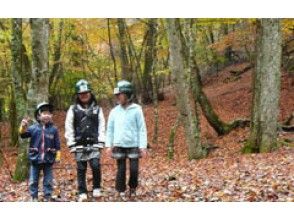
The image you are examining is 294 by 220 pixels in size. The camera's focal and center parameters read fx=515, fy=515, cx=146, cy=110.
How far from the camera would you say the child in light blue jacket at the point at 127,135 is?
6766mm

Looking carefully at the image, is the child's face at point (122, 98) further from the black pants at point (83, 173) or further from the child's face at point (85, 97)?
the black pants at point (83, 173)

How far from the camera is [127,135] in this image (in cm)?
678

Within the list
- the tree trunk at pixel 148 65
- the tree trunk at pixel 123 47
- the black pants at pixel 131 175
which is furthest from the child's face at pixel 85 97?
the tree trunk at pixel 123 47

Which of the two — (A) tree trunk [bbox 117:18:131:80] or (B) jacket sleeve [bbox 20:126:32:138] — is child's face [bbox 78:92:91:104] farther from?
(A) tree trunk [bbox 117:18:131:80]

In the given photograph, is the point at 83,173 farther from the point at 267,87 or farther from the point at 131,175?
the point at 267,87

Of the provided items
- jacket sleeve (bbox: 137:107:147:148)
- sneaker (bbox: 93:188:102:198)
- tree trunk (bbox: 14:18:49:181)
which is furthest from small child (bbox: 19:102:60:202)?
tree trunk (bbox: 14:18:49:181)

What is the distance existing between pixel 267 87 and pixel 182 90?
1838 millimetres

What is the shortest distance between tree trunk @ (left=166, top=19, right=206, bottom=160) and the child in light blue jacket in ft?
13.7

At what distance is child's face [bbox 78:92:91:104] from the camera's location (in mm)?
6738

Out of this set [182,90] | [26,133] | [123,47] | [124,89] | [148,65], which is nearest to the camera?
[124,89]

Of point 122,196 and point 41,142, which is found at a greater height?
point 41,142

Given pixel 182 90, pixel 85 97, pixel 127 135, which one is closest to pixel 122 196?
pixel 127 135

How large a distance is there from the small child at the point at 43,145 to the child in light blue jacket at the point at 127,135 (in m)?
0.77
